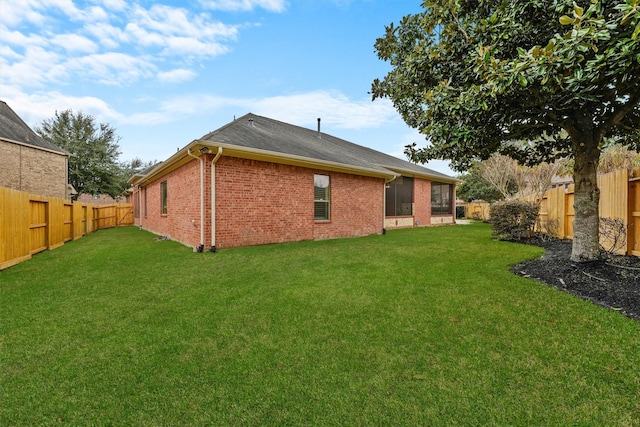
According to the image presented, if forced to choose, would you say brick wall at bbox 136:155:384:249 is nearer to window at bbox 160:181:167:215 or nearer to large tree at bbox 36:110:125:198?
window at bbox 160:181:167:215

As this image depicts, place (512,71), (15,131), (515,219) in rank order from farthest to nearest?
(15,131) → (515,219) → (512,71)

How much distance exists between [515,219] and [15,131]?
2624 cm

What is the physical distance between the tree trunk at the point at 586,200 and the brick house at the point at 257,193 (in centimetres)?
639

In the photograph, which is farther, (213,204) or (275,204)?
(275,204)

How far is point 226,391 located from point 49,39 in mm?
11119

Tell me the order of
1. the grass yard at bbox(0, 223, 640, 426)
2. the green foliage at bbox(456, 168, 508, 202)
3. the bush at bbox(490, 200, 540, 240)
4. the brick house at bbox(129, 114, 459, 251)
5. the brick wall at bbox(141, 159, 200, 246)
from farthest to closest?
the green foliage at bbox(456, 168, 508, 202)
the bush at bbox(490, 200, 540, 240)
the brick wall at bbox(141, 159, 200, 246)
the brick house at bbox(129, 114, 459, 251)
the grass yard at bbox(0, 223, 640, 426)

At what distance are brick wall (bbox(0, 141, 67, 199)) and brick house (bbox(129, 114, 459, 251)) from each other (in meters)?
9.24

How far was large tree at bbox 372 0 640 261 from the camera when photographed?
3.20 meters

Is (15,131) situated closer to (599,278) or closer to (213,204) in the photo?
(213,204)

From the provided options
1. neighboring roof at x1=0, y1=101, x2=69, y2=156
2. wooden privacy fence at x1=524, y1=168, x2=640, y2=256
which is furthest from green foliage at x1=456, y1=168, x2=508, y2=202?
neighboring roof at x1=0, y1=101, x2=69, y2=156

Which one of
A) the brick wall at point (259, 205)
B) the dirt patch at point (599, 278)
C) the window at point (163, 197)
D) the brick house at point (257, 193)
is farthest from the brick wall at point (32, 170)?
the dirt patch at point (599, 278)

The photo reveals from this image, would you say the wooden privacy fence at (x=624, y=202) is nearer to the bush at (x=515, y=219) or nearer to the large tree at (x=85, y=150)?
the bush at (x=515, y=219)

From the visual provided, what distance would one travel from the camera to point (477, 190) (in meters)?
26.3

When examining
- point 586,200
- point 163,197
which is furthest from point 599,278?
point 163,197
